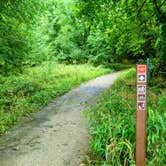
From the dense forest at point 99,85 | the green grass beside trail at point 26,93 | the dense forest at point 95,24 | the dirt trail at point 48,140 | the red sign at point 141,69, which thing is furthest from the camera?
the dense forest at point 95,24

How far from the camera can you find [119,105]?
7914 millimetres

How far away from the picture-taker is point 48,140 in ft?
22.7

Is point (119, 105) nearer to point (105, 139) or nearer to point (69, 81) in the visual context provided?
point (105, 139)

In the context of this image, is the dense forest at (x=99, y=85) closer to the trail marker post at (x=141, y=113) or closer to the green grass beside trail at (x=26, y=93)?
the green grass beside trail at (x=26, y=93)

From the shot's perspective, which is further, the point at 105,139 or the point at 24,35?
the point at 24,35

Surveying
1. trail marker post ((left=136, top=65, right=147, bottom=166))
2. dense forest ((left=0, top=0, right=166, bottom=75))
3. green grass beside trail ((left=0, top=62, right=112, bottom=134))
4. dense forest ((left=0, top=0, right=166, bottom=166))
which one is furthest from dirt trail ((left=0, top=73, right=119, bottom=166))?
dense forest ((left=0, top=0, right=166, bottom=75))

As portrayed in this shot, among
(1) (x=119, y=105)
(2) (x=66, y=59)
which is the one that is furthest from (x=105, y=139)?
(2) (x=66, y=59)

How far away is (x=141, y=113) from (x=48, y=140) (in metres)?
2.82

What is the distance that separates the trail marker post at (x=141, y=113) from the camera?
187 inches

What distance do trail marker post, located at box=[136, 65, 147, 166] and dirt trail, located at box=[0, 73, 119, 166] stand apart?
1284mm

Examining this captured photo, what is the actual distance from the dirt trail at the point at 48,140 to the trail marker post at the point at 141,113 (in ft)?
4.21

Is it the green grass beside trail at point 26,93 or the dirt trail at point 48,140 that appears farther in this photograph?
the green grass beside trail at point 26,93

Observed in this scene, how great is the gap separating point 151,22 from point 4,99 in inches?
345

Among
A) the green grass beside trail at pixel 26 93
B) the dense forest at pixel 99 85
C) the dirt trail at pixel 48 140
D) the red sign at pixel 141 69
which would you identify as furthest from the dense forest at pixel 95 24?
the red sign at pixel 141 69
